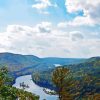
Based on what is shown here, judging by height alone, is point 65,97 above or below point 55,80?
below

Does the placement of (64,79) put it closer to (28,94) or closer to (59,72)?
(59,72)

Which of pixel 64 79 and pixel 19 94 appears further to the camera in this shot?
pixel 64 79

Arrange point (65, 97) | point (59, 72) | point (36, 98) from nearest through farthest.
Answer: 1. point (36, 98)
2. point (59, 72)
3. point (65, 97)

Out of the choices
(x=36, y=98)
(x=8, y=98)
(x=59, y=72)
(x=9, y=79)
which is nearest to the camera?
(x=8, y=98)

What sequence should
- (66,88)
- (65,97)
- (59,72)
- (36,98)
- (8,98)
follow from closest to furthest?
1. (8,98)
2. (36,98)
3. (59,72)
4. (66,88)
5. (65,97)

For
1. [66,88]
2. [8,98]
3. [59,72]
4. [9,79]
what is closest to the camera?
[8,98]

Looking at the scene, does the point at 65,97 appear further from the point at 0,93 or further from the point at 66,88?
the point at 0,93

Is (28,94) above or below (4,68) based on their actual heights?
below

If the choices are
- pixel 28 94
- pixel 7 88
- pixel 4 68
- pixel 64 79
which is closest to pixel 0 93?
pixel 7 88

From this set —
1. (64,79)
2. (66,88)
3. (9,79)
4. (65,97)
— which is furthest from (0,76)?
(65,97)
